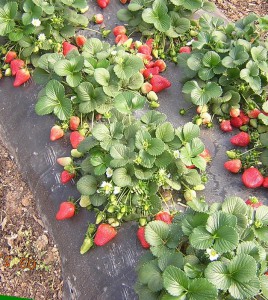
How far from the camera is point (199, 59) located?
2848 millimetres

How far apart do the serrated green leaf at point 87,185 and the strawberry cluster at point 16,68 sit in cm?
93

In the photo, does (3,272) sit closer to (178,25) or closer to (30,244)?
(30,244)

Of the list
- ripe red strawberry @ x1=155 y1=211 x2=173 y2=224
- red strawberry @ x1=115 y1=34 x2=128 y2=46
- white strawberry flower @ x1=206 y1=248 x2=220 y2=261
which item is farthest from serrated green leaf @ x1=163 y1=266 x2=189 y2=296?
red strawberry @ x1=115 y1=34 x2=128 y2=46

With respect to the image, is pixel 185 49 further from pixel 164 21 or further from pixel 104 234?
pixel 104 234

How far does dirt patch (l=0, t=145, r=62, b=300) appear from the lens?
2.65 m

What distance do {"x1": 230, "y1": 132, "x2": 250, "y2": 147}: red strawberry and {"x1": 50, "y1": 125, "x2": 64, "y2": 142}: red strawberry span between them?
896mm

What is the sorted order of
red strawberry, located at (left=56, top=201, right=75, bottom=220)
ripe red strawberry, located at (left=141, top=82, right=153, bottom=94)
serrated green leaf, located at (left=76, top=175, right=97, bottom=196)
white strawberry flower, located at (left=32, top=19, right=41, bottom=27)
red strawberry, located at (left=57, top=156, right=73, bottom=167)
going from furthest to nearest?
1. white strawberry flower, located at (left=32, top=19, right=41, bottom=27)
2. ripe red strawberry, located at (left=141, top=82, right=153, bottom=94)
3. red strawberry, located at (left=57, top=156, right=73, bottom=167)
4. red strawberry, located at (left=56, top=201, right=75, bottom=220)
5. serrated green leaf, located at (left=76, top=175, right=97, bottom=196)

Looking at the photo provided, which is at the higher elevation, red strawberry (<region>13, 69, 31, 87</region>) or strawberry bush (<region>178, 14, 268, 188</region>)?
strawberry bush (<region>178, 14, 268, 188</region>)

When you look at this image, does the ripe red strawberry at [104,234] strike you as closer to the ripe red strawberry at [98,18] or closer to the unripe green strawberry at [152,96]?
the unripe green strawberry at [152,96]

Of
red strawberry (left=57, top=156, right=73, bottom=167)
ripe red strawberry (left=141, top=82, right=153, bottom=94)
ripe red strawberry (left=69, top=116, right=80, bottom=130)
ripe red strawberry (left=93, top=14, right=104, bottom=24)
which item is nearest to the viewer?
red strawberry (left=57, top=156, right=73, bottom=167)

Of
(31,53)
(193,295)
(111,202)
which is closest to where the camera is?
(193,295)

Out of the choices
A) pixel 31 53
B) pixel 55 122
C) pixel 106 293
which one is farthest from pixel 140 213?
pixel 31 53

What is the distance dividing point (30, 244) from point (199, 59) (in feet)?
4.40

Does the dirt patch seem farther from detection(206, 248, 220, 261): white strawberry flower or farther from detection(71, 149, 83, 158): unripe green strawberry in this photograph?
detection(206, 248, 220, 261): white strawberry flower
